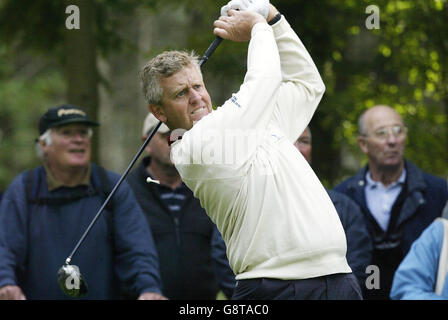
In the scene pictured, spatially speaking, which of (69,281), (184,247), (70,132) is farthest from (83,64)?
(69,281)

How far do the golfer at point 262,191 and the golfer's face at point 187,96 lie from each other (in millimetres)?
41

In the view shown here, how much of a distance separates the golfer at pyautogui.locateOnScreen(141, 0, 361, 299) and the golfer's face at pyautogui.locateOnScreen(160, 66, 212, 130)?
0.04m

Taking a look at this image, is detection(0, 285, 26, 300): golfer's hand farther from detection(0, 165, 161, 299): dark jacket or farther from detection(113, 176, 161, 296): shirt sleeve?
detection(113, 176, 161, 296): shirt sleeve

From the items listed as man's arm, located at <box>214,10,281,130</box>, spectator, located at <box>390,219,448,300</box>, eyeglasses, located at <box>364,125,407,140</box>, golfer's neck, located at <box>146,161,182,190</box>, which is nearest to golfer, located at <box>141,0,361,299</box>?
man's arm, located at <box>214,10,281,130</box>

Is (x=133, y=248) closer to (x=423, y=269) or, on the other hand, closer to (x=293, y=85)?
(x=423, y=269)

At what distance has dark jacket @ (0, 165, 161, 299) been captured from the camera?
581 cm

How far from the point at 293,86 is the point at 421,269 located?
66.7 inches

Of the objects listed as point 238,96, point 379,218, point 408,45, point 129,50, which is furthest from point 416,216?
point 129,50

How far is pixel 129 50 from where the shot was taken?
32.2 feet

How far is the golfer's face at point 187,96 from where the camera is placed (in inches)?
151

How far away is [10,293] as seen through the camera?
18.0ft

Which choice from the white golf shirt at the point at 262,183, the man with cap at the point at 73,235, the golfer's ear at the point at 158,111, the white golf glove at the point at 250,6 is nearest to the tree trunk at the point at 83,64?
the man with cap at the point at 73,235

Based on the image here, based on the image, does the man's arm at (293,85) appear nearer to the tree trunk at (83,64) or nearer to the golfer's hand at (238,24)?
the golfer's hand at (238,24)
